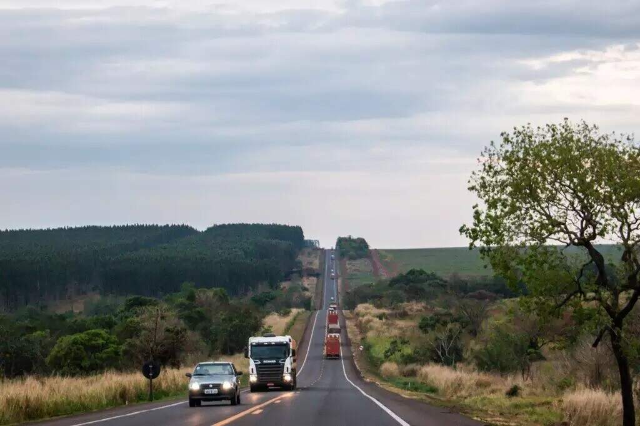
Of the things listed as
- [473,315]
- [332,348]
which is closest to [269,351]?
[473,315]

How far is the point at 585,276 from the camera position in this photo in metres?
30.7

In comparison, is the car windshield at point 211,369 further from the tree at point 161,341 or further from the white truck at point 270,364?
the tree at point 161,341

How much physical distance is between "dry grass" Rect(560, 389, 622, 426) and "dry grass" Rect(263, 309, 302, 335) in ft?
313

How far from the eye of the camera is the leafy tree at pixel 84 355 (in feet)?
251

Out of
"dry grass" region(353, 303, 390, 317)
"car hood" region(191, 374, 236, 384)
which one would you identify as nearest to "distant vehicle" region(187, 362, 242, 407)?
"car hood" region(191, 374, 236, 384)

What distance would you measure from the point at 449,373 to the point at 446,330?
22.0m

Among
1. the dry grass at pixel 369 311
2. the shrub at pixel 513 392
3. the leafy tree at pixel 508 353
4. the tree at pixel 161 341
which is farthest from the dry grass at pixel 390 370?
the dry grass at pixel 369 311

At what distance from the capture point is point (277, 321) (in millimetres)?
147375

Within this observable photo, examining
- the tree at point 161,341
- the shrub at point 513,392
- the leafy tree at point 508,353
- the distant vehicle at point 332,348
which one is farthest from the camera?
the distant vehicle at point 332,348

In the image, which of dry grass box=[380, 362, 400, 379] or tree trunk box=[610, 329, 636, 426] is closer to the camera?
tree trunk box=[610, 329, 636, 426]

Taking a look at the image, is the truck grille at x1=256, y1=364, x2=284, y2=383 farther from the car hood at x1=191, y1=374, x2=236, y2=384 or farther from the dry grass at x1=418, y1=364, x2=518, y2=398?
the car hood at x1=191, y1=374, x2=236, y2=384

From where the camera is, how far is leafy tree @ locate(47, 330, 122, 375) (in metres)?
76.6

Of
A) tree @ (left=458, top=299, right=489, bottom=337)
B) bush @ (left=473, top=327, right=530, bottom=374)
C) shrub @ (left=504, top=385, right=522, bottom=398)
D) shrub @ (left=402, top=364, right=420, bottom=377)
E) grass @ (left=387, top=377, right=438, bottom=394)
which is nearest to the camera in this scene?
shrub @ (left=504, top=385, right=522, bottom=398)

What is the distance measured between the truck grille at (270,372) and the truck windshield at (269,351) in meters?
0.57
